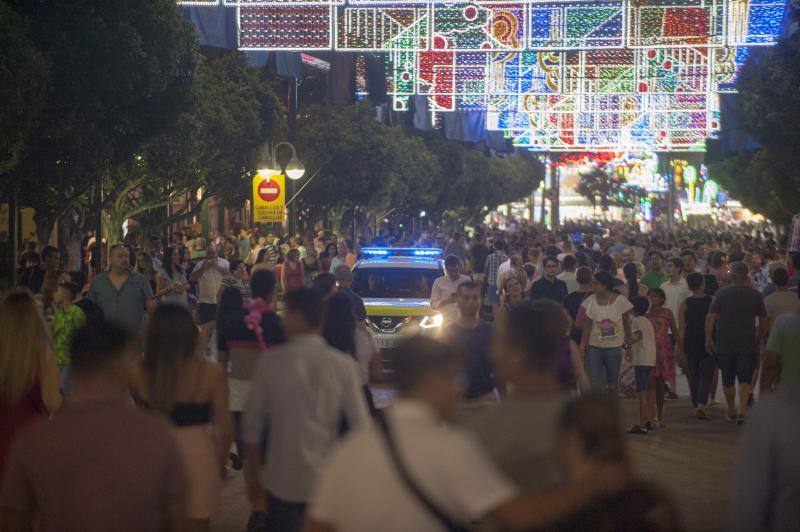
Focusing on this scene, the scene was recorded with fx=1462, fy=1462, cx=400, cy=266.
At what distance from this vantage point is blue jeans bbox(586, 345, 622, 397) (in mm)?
13398

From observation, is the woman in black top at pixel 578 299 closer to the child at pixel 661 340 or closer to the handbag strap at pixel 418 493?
the child at pixel 661 340

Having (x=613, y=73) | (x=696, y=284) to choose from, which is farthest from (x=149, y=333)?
(x=613, y=73)

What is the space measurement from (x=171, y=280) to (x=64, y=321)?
6.50 metres

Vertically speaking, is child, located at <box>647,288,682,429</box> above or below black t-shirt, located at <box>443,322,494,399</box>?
below

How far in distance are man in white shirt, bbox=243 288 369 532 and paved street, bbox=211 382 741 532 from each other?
3.12 metres

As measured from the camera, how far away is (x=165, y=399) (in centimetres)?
642

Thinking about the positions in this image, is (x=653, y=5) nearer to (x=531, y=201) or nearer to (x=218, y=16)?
(x=218, y=16)

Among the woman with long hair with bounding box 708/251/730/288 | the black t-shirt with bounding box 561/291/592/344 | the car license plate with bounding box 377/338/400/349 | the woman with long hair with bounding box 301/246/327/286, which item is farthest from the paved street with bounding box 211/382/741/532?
the woman with long hair with bounding box 301/246/327/286

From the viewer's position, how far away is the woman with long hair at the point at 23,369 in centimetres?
677

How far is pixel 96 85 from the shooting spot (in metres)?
21.7

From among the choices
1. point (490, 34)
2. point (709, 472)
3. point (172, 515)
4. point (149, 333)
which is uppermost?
point (490, 34)

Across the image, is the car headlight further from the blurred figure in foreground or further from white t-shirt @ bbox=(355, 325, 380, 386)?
the blurred figure in foreground

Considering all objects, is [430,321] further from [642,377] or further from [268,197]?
[268,197]

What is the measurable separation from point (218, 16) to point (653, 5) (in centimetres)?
676
